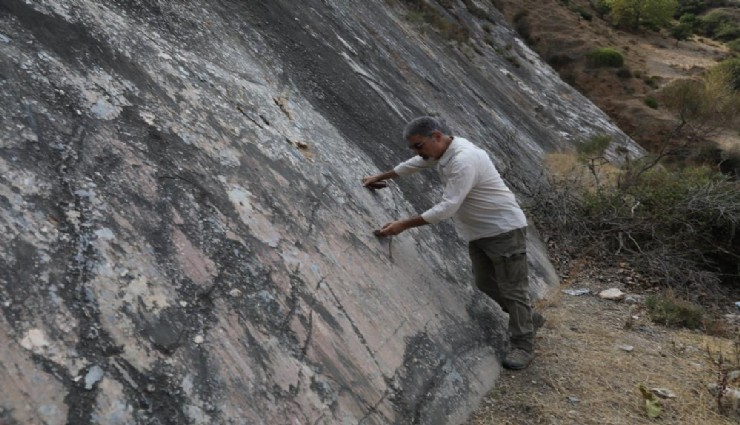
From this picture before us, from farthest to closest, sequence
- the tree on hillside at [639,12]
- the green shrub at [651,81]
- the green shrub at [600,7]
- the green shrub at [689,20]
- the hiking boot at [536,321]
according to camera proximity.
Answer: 1. the green shrub at [689,20]
2. the green shrub at [600,7]
3. the tree on hillside at [639,12]
4. the green shrub at [651,81]
5. the hiking boot at [536,321]

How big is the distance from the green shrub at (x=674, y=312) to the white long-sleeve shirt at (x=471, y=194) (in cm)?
228

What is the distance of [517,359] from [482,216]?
979 mm

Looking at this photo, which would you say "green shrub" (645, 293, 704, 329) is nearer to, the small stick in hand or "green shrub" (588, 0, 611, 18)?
the small stick in hand

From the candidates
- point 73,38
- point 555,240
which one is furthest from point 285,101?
point 555,240

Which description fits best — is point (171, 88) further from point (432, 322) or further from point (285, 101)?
point (432, 322)

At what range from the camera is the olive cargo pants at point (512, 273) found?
3725 mm

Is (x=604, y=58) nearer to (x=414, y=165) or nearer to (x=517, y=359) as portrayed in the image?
(x=414, y=165)

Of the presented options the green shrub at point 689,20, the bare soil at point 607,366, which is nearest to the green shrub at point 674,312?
the bare soil at point 607,366

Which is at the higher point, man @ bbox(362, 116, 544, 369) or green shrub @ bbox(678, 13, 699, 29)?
green shrub @ bbox(678, 13, 699, 29)

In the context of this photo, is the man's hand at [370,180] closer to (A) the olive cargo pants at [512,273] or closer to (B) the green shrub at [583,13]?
(A) the olive cargo pants at [512,273]

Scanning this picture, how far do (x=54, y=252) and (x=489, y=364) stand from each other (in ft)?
8.56

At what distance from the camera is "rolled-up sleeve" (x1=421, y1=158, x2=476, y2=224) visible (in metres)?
3.35

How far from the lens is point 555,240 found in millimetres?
6980

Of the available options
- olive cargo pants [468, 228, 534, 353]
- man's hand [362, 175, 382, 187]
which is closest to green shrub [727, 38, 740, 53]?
olive cargo pants [468, 228, 534, 353]
